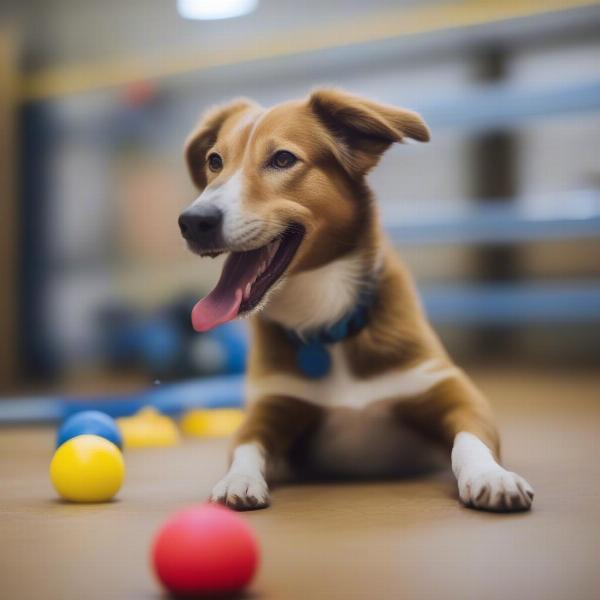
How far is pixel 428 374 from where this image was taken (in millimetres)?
1651

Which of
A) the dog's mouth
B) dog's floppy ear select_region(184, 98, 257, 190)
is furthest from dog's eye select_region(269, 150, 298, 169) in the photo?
dog's floppy ear select_region(184, 98, 257, 190)

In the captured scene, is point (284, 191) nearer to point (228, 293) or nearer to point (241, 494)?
point (228, 293)

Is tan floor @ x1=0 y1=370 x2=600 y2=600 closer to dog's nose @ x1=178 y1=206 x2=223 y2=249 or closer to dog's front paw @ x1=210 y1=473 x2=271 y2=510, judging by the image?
dog's front paw @ x1=210 y1=473 x2=271 y2=510

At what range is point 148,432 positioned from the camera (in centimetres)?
244

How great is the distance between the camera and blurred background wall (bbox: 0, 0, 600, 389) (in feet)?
14.4

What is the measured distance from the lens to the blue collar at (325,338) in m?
1.68

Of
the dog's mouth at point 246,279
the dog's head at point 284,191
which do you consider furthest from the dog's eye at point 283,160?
the dog's mouth at point 246,279

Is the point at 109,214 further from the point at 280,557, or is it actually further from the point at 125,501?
the point at 280,557

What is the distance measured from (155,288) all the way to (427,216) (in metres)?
1.65

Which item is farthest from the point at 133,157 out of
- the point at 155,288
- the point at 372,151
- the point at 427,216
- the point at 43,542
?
the point at 43,542

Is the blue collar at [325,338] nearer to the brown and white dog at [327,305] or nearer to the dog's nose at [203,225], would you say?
the brown and white dog at [327,305]

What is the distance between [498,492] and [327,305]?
1.77 feet

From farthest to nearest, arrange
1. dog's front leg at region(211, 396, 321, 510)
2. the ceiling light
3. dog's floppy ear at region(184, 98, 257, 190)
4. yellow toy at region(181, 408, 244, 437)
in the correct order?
the ceiling light
yellow toy at region(181, 408, 244, 437)
dog's floppy ear at region(184, 98, 257, 190)
dog's front leg at region(211, 396, 321, 510)

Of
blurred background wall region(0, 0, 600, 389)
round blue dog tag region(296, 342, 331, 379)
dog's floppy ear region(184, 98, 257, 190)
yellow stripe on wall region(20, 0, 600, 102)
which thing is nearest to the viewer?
round blue dog tag region(296, 342, 331, 379)
